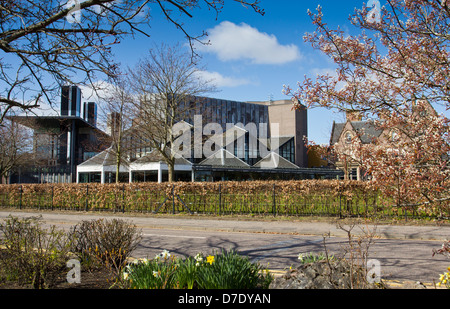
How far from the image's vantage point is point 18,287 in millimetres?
4508

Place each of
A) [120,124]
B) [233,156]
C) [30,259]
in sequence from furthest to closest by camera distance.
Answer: [233,156] < [120,124] < [30,259]

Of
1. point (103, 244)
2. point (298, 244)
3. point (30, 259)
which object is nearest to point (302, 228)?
point (298, 244)

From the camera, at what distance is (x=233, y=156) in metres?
46.2

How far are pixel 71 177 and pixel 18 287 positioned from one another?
51054 mm

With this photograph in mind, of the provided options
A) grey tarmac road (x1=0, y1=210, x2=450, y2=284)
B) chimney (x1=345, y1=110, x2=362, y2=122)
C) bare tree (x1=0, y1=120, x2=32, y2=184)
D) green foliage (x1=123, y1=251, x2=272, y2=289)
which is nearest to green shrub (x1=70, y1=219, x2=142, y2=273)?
green foliage (x1=123, y1=251, x2=272, y2=289)

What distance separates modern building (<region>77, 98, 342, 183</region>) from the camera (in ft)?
100

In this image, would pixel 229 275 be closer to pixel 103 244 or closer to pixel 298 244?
pixel 103 244

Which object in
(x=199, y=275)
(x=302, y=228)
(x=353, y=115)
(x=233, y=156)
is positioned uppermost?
(x=233, y=156)

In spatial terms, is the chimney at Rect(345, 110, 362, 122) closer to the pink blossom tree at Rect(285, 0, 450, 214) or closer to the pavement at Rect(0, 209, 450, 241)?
the pink blossom tree at Rect(285, 0, 450, 214)

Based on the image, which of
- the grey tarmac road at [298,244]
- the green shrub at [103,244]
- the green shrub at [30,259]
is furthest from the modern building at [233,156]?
the green shrub at [30,259]

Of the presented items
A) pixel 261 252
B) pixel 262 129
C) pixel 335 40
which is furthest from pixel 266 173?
pixel 335 40

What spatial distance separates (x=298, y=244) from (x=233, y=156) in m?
36.6

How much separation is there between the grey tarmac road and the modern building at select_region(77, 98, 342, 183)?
47.5 ft

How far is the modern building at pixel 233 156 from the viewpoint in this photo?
3054cm
